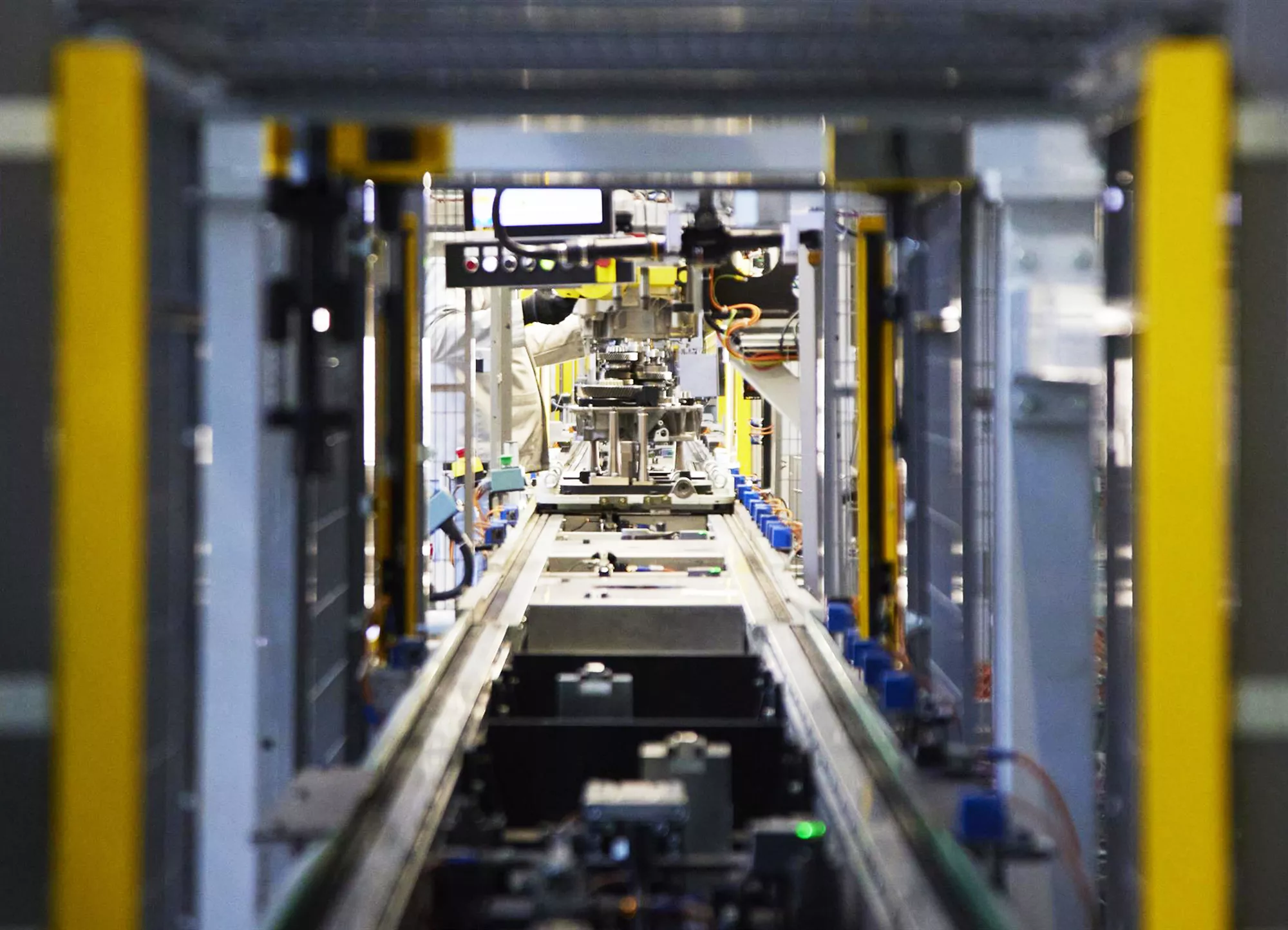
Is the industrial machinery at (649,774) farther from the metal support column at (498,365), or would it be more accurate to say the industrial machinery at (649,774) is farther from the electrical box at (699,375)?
the electrical box at (699,375)

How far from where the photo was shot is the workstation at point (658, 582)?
5.75 feet

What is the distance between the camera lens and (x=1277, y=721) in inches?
68.9

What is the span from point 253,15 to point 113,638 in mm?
833

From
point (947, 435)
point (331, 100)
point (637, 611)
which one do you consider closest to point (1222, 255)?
point (331, 100)

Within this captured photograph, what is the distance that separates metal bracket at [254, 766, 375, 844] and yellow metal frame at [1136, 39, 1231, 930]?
1563 millimetres

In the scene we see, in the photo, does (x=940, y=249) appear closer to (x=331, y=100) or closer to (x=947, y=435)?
(x=947, y=435)

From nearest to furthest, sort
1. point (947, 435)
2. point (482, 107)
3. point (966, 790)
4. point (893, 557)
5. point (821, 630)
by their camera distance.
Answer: point (482, 107) < point (966, 790) < point (947, 435) < point (893, 557) < point (821, 630)

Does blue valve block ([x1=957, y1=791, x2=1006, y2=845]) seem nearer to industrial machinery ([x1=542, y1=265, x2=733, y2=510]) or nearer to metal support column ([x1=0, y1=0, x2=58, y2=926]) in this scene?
metal support column ([x1=0, y1=0, x2=58, y2=926])

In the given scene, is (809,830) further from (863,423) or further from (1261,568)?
(863,423)

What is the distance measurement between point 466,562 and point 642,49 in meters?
4.08

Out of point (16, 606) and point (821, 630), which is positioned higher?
point (16, 606)

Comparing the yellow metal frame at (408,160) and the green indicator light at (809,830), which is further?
the yellow metal frame at (408,160)

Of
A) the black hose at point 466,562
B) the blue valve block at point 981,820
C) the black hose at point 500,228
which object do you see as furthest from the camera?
the black hose at point 466,562

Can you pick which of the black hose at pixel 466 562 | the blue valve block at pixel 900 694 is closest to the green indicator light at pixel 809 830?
the blue valve block at pixel 900 694
